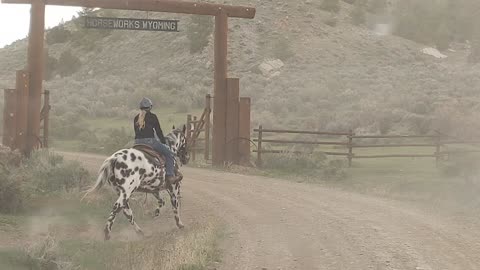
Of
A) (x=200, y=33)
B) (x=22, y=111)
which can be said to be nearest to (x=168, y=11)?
(x=22, y=111)

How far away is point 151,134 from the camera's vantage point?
12055mm

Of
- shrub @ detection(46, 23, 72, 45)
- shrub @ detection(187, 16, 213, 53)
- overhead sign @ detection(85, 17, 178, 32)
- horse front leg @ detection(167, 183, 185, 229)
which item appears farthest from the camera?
shrub @ detection(46, 23, 72, 45)

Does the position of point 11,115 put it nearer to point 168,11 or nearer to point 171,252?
point 168,11

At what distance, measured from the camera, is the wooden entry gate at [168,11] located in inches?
770

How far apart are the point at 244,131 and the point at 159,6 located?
507cm

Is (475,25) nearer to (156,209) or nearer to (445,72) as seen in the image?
(445,72)

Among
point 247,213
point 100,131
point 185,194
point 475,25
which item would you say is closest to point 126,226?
point 247,213

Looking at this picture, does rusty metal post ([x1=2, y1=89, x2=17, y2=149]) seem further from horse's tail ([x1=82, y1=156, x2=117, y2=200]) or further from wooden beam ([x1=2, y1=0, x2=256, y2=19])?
horse's tail ([x1=82, y1=156, x2=117, y2=200])

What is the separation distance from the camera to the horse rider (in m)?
12.0

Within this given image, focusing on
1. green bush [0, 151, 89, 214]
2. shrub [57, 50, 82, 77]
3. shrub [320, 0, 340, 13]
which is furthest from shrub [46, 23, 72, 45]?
green bush [0, 151, 89, 214]

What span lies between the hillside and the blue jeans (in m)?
19.8

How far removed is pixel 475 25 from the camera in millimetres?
78125

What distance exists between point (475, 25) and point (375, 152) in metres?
58.6

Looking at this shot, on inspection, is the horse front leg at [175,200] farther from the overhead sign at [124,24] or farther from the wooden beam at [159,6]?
the wooden beam at [159,6]
